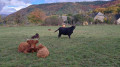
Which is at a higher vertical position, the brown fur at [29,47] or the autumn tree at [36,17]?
the autumn tree at [36,17]

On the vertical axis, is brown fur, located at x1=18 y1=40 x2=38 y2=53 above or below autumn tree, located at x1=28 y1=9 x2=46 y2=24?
below

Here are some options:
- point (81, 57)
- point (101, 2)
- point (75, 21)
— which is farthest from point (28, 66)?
point (101, 2)

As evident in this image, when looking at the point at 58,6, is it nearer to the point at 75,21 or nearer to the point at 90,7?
the point at 90,7

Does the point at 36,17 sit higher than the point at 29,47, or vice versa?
the point at 36,17

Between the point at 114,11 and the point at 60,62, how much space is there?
2493 inches

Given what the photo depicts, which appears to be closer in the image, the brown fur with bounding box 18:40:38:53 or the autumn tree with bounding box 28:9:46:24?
the brown fur with bounding box 18:40:38:53

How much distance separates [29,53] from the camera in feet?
21.2

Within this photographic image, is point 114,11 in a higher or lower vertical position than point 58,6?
lower

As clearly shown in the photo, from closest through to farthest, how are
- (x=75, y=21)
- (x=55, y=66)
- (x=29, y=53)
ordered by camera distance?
(x=55, y=66) < (x=29, y=53) < (x=75, y=21)

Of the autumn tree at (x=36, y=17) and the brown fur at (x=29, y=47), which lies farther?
the autumn tree at (x=36, y=17)

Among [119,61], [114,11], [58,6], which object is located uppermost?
[58,6]

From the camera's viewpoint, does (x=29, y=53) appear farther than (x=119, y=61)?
Yes

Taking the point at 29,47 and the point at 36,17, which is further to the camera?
the point at 36,17

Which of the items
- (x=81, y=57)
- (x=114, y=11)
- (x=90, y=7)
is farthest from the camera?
(x=90, y=7)
